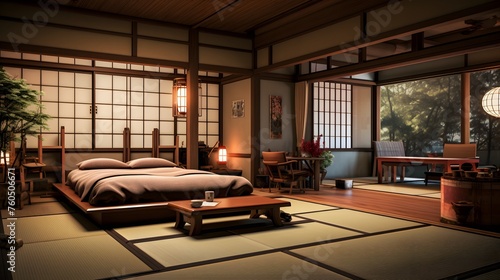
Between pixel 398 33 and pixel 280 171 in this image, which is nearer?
pixel 398 33

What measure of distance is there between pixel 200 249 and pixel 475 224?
8.79ft

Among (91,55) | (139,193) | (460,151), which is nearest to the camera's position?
(139,193)

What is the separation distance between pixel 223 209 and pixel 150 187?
108 centimetres

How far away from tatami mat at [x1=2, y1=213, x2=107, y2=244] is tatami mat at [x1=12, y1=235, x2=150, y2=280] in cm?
22

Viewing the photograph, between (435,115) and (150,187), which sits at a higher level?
(435,115)

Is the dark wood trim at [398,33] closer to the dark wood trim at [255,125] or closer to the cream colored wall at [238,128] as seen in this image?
the dark wood trim at [255,125]

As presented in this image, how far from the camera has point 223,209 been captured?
361 centimetres

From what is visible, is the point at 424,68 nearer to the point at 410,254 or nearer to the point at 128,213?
the point at 410,254

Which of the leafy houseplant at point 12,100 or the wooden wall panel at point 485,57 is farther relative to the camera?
the wooden wall panel at point 485,57

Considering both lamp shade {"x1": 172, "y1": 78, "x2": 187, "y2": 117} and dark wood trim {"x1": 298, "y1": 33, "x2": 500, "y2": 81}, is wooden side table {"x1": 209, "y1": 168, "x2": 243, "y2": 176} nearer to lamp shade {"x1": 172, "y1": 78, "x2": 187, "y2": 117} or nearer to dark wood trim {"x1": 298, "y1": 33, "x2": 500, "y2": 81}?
lamp shade {"x1": 172, "y1": 78, "x2": 187, "y2": 117}

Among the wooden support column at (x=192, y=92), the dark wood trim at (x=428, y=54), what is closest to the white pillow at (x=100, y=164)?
the wooden support column at (x=192, y=92)

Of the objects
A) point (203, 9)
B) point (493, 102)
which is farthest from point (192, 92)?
point (493, 102)

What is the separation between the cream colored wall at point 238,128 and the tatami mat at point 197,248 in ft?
14.4

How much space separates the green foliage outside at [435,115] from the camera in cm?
1080
